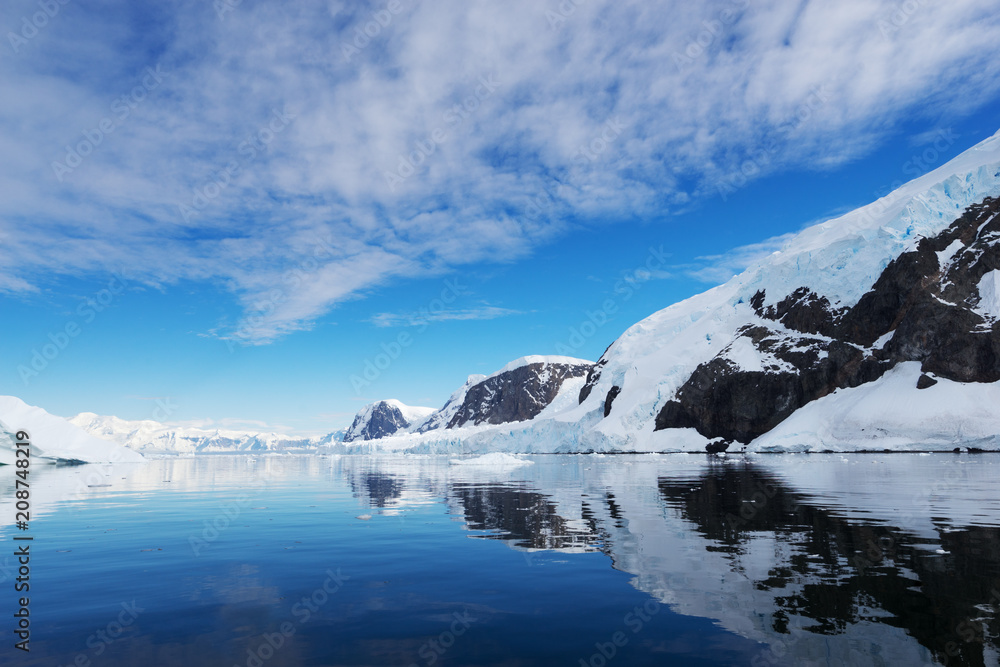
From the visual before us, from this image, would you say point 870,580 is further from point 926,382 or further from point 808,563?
point 926,382

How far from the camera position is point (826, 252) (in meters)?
94.4

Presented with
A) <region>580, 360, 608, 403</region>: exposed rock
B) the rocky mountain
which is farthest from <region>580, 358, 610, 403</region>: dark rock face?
the rocky mountain

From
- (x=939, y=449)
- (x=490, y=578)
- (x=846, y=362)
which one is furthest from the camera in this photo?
(x=846, y=362)

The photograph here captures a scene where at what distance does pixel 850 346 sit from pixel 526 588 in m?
105

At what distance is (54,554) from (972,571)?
18.9 metres

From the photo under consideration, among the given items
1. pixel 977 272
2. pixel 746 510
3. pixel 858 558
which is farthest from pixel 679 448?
pixel 858 558

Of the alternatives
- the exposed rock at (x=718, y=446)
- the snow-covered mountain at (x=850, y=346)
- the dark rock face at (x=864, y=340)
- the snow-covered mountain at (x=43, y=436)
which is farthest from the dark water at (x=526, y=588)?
the exposed rock at (x=718, y=446)

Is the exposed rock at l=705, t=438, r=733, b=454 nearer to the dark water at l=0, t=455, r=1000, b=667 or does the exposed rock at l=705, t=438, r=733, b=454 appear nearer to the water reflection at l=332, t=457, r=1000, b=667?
the water reflection at l=332, t=457, r=1000, b=667

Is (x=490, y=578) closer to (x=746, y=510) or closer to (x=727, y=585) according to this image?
(x=727, y=585)

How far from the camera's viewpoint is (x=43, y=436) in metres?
53.4

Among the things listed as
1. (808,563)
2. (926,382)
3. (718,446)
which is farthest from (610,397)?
(808,563)

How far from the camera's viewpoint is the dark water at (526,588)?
637 centimetres

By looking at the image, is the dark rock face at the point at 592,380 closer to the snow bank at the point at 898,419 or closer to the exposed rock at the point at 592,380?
the exposed rock at the point at 592,380

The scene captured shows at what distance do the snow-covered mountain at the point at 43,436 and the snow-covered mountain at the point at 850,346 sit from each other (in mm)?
80935
